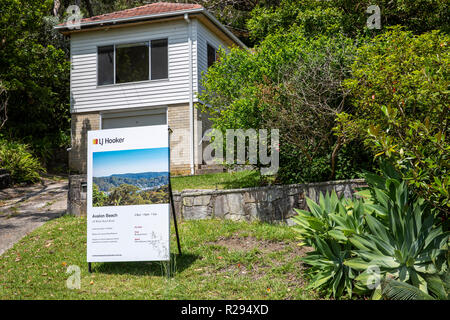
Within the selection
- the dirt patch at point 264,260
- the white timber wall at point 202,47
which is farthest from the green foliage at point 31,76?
the dirt patch at point 264,260

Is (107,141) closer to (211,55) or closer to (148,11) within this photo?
(211,55)

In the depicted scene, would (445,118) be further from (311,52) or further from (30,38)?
(30,38)

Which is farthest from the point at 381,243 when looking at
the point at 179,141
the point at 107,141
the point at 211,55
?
the point at 211,55

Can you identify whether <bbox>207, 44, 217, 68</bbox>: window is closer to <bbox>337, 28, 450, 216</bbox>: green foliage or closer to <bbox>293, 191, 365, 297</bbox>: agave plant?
<bbox>337, 28, 450, 216</bbox>: green foliage

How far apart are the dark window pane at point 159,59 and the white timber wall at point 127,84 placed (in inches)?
8.6

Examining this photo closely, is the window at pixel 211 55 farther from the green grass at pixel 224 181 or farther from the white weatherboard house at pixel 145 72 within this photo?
the green grass at pixel 224 181

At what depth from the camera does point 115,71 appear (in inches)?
617

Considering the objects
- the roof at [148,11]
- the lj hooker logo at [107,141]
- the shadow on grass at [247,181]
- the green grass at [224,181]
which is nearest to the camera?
the lj hooker logo at [107,141]

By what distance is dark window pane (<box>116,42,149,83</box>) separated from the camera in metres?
15.5

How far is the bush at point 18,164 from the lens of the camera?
13109 mm

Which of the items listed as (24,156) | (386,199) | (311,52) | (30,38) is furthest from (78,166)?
(386,199)

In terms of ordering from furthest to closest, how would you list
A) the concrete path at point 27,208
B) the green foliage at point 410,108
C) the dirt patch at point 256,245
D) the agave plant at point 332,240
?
the concrete path at point 27,208, the dirt patch at point 256,245, the agave plant at point 332,240, the green foliage at point 410,108

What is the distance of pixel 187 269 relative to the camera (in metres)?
6.09

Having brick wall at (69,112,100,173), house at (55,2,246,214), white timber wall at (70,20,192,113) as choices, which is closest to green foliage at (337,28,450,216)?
house at (55,2,246,214)
